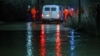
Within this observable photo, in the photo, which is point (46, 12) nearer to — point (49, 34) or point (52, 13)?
point (52, 13)

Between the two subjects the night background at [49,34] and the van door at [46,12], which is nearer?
the night background at [49,34]

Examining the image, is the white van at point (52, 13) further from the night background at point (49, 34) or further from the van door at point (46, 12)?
the night background at point (49, 34)

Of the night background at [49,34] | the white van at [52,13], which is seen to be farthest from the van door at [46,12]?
the night background at [49,34]

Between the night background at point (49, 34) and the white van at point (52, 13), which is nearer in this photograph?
the night background at point (49, 34)

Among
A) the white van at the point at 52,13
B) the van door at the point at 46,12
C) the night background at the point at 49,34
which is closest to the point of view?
the night background at the point at 49,34

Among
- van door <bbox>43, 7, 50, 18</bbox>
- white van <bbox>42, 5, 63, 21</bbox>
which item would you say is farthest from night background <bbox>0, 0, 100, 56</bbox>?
white van <bbox>42, 5, 63, 21</bbox>

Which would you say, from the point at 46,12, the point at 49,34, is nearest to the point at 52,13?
the point at 46,12

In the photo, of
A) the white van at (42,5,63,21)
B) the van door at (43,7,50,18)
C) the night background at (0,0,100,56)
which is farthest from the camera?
the van door at (43,7,50,18)

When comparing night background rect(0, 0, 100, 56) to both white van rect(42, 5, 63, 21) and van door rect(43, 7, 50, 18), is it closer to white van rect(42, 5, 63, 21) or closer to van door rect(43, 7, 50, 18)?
van door rect(43, 7, 50, 18)

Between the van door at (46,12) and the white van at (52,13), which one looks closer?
the white van at (52,13)

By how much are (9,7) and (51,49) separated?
3390 centimetres

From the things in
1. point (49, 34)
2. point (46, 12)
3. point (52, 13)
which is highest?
point (46, 12)

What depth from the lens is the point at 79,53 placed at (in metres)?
14.9

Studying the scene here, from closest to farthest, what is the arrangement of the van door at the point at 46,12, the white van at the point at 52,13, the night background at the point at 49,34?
the night background at the point at 49,34, the white van at the point at 52,13, the van door at the point at 46,12
